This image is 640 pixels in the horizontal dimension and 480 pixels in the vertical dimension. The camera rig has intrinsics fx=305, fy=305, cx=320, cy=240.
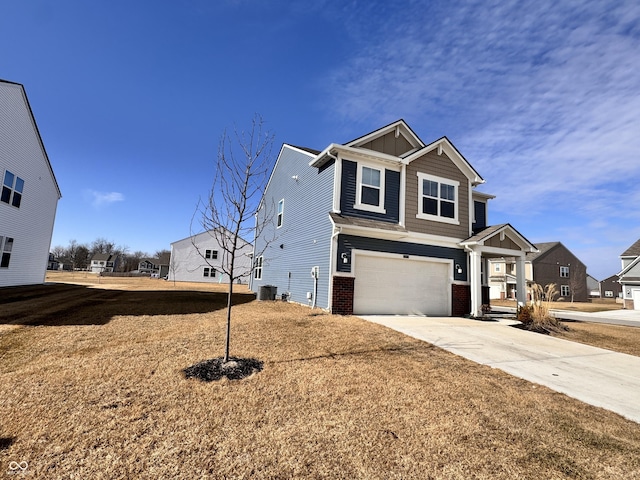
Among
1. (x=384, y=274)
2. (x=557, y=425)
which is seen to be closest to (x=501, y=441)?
(x=557, y=425)

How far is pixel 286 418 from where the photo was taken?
362 cm

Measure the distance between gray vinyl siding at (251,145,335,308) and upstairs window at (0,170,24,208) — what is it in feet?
40.4

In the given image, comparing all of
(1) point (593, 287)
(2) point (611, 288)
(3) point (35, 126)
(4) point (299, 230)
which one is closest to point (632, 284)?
(4) point (299, 230)

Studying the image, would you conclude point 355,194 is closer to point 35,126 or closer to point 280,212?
point 280,212

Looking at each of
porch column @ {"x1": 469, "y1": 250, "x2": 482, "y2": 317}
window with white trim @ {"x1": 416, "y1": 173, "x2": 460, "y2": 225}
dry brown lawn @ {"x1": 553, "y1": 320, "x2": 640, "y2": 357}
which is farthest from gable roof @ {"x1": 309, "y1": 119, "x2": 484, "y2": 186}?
dry brown lawn @ {"x1": 553, "y1": 320, "x2": 640, "y2": 357}

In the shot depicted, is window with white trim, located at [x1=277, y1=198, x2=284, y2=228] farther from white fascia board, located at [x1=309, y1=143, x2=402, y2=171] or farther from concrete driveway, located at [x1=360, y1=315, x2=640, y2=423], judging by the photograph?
concrete driveway, located at [x1=360, y1=315, x2=640, y2=423]

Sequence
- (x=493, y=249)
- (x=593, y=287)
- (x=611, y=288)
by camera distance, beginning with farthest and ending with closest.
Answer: (x=593, y=287)
(x=611, y=288)
(x=493, y=249)

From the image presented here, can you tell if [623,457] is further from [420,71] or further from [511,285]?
[511,285]

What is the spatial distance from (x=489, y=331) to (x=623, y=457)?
22.9ft

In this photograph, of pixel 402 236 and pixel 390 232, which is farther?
pixel 402 236

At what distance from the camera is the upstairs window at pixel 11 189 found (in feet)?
47.4

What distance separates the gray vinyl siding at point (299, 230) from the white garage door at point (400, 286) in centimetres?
145

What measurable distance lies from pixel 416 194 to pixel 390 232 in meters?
2.68

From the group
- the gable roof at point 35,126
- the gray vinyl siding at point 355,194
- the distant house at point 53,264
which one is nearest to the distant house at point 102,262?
the distant house at point 53,264
